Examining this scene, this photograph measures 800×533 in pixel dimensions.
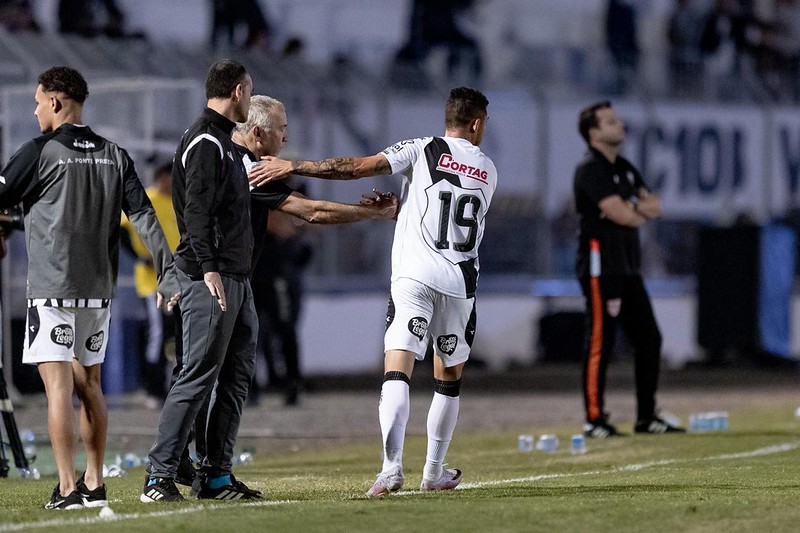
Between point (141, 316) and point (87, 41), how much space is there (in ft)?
10.2

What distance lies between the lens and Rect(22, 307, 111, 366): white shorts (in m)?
6.33

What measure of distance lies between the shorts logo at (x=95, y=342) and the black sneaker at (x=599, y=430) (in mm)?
4992

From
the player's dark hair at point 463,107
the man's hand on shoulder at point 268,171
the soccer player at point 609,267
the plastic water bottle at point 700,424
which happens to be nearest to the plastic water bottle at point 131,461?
the man's hand on shoulder at point 268,171

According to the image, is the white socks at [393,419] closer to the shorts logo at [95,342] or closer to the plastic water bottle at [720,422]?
the shorts logo at [95,342]

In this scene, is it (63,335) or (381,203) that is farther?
(381,203)

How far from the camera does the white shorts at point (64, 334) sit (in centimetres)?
633

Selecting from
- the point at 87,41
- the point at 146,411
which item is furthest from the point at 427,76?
the point at 146,411

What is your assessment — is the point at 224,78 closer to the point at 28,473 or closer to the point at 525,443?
the point at 28,473

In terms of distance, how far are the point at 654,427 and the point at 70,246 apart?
5735mm

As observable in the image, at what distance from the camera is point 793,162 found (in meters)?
21.4

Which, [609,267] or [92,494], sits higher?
[609,267]

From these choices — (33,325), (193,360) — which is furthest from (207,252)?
(33,325)

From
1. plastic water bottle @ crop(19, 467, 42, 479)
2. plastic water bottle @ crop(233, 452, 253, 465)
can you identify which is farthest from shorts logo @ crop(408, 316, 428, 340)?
plastic water bottle @ crop(233, 452, 253, 465)

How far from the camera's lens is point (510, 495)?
6949 mm
